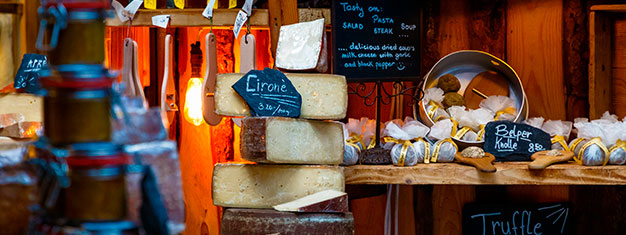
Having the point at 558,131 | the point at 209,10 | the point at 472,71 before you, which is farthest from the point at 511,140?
the point at 209,10

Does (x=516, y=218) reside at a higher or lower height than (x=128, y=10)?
lower

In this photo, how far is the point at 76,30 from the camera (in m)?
1.15

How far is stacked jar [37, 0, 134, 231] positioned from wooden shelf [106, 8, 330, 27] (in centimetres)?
261

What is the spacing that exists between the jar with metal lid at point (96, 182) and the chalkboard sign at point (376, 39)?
2625 mm

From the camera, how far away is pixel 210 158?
15.7ft

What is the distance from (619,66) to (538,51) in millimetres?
457

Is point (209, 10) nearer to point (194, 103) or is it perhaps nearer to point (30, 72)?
point (194, 103)

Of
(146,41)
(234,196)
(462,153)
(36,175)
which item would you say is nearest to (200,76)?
(146,41)

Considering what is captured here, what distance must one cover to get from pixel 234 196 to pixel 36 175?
6.81ft

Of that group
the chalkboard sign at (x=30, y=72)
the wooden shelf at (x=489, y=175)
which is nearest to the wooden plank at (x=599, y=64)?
the wooden shelf at (x=489, y=175)

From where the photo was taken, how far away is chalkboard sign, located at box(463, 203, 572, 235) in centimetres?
437

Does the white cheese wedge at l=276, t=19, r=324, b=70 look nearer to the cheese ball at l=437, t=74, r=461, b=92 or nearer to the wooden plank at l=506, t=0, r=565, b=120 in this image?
the cheese ball at l=437, t=74, r=461, b=92

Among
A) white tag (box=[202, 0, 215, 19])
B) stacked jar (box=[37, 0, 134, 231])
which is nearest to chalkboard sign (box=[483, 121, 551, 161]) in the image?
white tag (box=[202, 0, 215, 19])

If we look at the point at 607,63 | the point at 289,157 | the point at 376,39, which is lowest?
the point at 289,157
